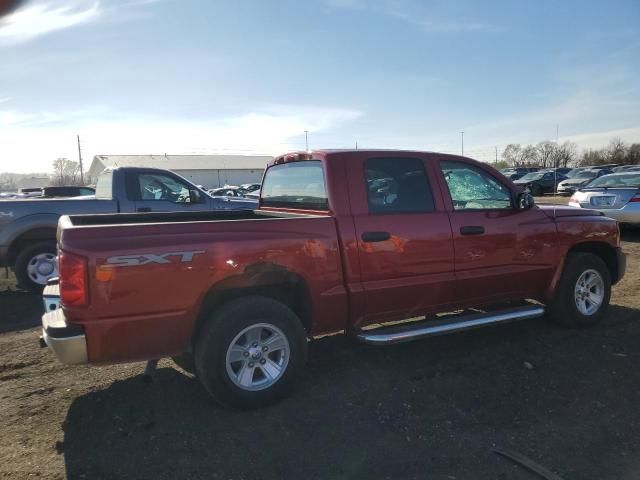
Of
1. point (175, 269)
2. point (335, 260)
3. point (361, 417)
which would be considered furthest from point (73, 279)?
point (361, 417)

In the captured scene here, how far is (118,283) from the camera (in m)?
3.16

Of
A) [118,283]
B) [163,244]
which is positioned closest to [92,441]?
[118,283]

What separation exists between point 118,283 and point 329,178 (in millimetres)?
1855

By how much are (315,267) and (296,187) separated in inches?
47.3

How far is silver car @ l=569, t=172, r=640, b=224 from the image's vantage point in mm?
10664

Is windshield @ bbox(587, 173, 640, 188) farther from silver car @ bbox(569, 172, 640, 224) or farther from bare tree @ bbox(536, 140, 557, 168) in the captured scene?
bare tree @ bbox(536, 140, 557, 168)

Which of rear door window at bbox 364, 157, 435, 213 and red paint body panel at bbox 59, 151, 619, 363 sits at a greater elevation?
rear door window at bbox 364, 157, 435, 213

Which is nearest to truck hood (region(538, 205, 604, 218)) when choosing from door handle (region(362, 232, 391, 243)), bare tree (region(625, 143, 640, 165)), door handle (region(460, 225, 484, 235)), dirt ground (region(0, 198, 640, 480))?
door handle (region(460, 225, 484, 235))

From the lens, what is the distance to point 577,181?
1067 inches

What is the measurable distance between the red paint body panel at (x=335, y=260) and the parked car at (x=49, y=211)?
3957 millimetres

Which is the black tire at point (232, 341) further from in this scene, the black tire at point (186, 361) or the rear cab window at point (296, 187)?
the rear cab window at point (296, 187)

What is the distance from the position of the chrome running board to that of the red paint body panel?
0.47ft

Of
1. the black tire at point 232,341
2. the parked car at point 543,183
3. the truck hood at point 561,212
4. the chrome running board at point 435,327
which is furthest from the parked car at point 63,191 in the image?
the parked car at point 543,183

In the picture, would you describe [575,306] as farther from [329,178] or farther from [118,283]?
[118,283]
